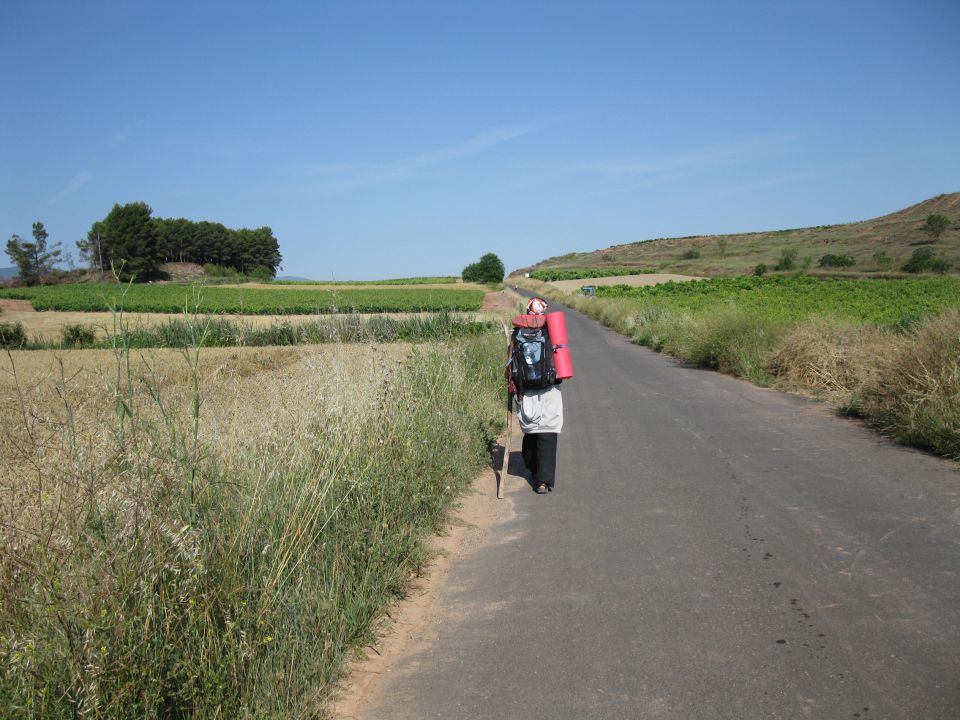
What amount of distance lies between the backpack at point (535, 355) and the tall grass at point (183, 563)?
94.4 inches

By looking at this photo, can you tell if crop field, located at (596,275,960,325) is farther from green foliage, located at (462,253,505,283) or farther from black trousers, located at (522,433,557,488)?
green foliage, located at (462,253,505,283)

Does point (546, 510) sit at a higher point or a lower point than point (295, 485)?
lower

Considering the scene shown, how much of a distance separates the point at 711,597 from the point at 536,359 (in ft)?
11.1

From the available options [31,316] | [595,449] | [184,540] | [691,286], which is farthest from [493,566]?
[691,286]

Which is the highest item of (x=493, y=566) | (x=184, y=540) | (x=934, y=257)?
(x=934, y=257)

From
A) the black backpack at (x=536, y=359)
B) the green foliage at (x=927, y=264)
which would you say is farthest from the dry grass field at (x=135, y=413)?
the green foliage at (x=927, y=264)

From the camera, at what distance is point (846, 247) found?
10581 cm

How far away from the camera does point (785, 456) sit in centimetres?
819

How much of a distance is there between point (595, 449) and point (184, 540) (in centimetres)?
675

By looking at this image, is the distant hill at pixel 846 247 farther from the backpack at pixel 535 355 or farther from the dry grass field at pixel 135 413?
the dry grass field at pixel 135 413

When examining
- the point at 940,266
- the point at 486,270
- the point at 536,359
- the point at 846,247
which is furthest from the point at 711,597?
the point at 486,270

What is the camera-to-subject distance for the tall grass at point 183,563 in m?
2.71

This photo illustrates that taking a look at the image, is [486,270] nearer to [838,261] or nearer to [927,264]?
[838,261]

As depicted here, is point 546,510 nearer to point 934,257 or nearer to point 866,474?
point 866,474
